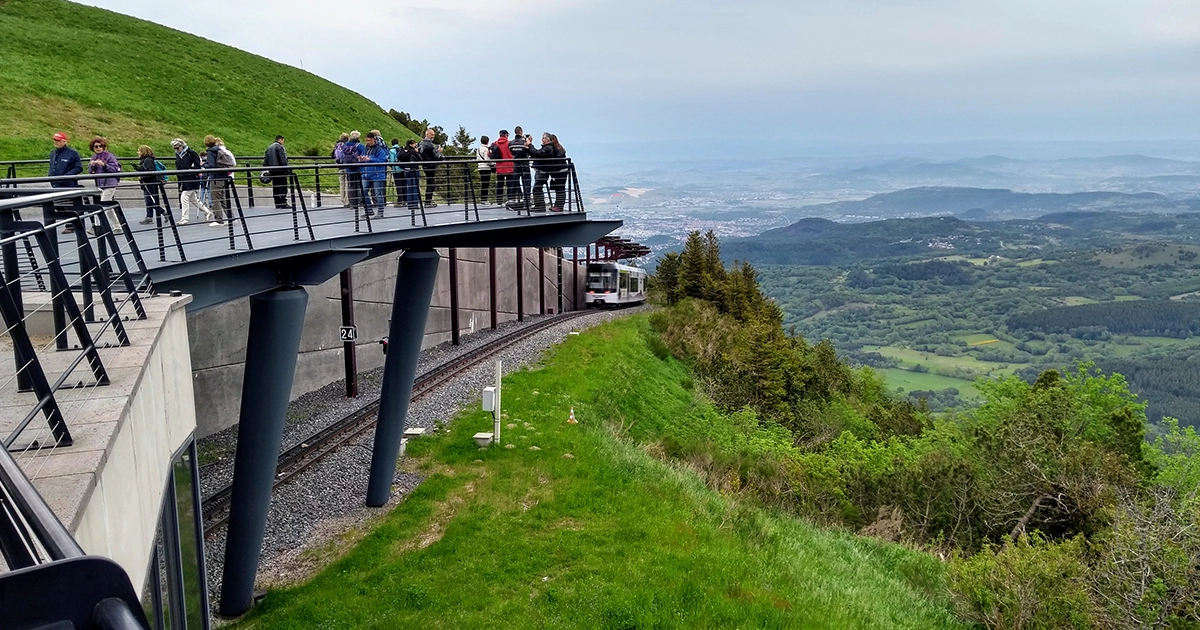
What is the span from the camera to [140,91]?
1667 inches

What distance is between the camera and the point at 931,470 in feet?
76.4

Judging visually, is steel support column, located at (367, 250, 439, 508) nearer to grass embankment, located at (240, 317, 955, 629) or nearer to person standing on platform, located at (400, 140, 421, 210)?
grass embankment, located at (240, 317, 955, 629)

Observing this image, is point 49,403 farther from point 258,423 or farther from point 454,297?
point 454,297

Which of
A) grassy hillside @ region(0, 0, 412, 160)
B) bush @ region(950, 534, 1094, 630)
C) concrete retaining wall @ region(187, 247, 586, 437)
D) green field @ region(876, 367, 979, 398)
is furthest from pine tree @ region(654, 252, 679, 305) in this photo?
green field @ region(876, 367, 979, 398)

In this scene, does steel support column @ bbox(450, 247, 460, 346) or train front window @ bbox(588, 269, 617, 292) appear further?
train front window @ bbox(588, 269, 617, 292)

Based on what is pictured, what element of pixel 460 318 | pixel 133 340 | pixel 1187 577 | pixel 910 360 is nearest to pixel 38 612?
pixel 133 340

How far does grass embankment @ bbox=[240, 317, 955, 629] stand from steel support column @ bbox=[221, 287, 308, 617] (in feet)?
2.38

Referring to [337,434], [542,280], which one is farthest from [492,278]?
[337,434]

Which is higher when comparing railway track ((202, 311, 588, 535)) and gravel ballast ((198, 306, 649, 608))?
railway track ((202, 311, 588, 535))

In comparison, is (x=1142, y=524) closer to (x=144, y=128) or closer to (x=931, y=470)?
(x=931, y=470)

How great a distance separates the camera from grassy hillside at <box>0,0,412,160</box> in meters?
A: 34.8

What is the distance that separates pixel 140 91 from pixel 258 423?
122ft

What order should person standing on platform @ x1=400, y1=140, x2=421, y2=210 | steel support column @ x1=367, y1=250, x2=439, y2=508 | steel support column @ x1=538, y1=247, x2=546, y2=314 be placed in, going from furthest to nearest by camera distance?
steel support column @ x1=538, y1=247, x2=546, y2=314, steel support column @ x1=367, y1=250, x2=439, y2=508, person standing on platform @ x1=400, y1=140, x2=421, y2=210

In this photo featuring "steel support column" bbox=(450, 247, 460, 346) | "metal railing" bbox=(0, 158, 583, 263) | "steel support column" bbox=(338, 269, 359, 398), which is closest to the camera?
"metal railing" bbox=(0, 158, 583, 263)
